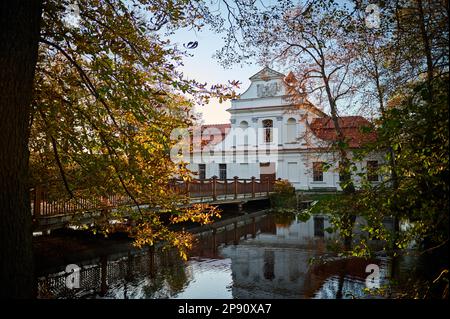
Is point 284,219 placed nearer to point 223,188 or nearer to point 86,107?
point 223,188

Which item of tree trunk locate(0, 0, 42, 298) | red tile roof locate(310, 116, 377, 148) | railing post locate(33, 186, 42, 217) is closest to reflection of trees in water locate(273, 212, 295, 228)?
red tile roof locate(310, 116, 377, 148)

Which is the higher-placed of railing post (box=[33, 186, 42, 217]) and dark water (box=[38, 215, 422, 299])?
railing post (box=[33, 186, 42, 217])

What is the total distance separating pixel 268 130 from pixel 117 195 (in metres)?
27.2

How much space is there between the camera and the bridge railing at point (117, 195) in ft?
19.5

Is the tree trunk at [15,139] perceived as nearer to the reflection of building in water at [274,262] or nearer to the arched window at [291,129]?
the reflection of building in water at [274,262]

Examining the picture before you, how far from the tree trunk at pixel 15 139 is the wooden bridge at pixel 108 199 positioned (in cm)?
179

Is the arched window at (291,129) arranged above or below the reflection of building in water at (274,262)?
above

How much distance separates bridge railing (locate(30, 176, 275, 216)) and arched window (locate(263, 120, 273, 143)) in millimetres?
6650

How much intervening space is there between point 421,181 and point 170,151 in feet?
12.4

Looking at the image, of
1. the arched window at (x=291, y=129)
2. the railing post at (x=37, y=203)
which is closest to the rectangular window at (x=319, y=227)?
the railing post at (x=37, y=203)

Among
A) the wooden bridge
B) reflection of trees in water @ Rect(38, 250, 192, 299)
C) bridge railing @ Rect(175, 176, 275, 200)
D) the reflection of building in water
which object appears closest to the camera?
the wooden bridge

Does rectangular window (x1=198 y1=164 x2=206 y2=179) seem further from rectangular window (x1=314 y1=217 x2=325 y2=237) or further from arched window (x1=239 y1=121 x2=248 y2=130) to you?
rectangular window (x1=314 y1=217 x2=325 y2=237)

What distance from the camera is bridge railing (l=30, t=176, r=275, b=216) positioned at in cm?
596

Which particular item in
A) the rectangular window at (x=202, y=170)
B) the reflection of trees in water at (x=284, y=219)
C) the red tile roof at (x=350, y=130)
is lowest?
the reflection of trees in water at (x=284, y=219)
